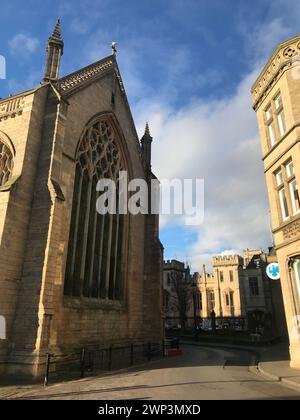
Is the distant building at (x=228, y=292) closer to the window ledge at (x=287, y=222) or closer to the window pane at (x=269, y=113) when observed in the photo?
the window pane at (x=269, y=113)

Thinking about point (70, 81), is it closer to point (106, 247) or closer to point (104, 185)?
point (104, 185)

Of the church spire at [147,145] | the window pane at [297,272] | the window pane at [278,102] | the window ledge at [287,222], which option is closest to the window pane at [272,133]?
the window pane at [278,102]

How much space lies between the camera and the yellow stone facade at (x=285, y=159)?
1298 cm

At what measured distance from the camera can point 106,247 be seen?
18.7 meters

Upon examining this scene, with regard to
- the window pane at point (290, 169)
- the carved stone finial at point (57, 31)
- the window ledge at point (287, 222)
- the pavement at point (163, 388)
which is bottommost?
the pavement at point (163, 388)

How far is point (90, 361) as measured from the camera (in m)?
13.5

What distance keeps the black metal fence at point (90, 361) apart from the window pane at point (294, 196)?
9035mm

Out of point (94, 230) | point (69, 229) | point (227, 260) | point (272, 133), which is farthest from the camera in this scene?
point (227, 260)

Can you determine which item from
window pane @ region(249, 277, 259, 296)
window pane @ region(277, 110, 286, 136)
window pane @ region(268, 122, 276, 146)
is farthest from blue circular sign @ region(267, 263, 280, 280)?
window pane @ region(249, 277, 259, 296)

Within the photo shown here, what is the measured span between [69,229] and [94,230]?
225 cm

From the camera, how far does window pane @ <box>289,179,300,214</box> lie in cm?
1331

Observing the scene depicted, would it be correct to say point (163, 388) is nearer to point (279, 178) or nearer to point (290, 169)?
point (290, 169)

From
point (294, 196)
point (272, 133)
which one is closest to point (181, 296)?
point (272, 133)
